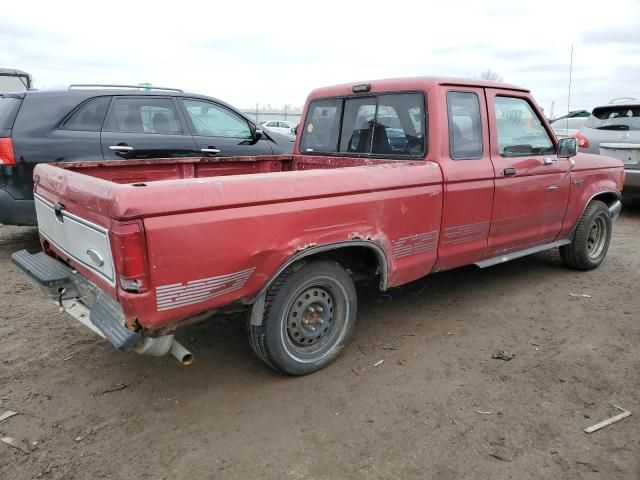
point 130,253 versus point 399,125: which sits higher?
point 399,125

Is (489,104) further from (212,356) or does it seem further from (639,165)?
(639,165)

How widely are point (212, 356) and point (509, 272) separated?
3.24 meters

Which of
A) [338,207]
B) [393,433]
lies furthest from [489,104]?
[393,433]

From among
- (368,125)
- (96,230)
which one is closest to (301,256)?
(96,230)

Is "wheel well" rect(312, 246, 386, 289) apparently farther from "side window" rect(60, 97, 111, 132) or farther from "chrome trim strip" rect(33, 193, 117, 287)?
"side window" rect(60, 97, 111, 132)

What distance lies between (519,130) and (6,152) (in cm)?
484

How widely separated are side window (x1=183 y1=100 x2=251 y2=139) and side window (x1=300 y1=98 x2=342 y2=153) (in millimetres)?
2018

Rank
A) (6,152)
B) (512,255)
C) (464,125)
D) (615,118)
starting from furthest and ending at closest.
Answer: (615,118), (6,152), (512,255), (464,125)

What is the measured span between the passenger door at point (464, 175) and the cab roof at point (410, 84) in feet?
0.19

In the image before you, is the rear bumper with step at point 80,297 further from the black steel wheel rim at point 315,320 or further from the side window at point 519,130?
the side window at point 519,130

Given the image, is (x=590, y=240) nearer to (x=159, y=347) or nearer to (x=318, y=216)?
(x=318, y=216)

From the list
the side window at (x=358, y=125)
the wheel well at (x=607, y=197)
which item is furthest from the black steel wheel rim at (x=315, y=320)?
the wheel well at (x=607, y=197)

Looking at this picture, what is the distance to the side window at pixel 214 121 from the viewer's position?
20.5 feet

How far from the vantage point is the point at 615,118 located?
7.99m
